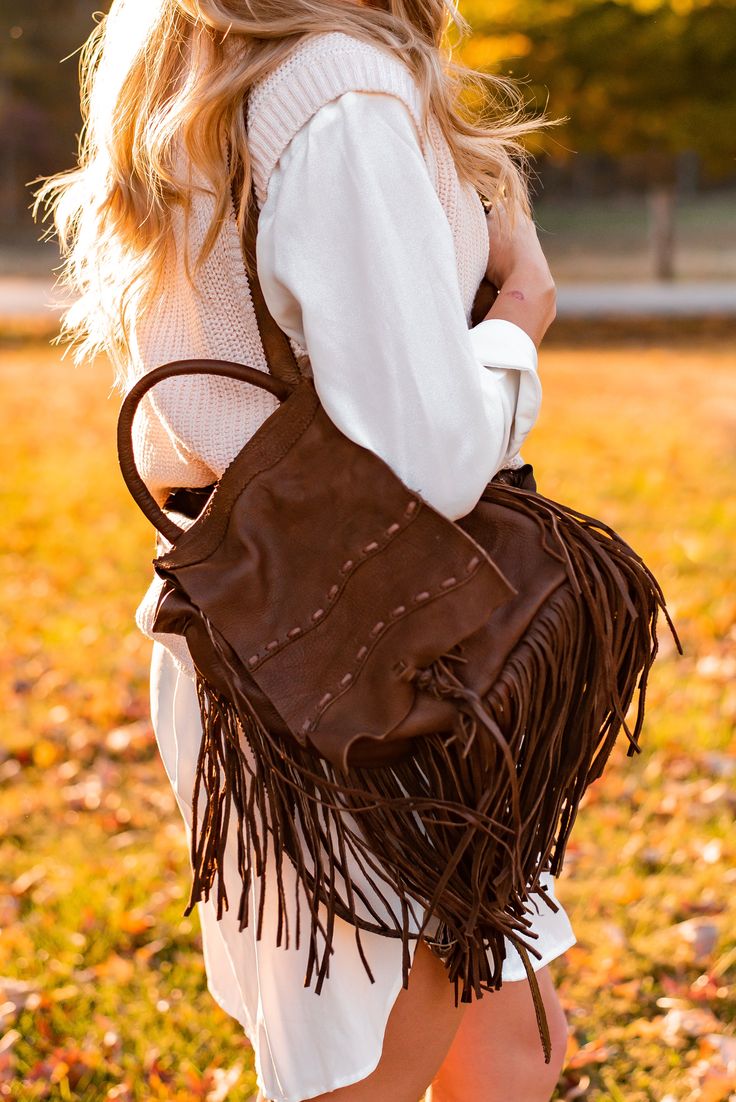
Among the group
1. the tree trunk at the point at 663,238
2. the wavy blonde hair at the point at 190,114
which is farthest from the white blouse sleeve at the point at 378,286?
the tree trunk at the point at 663,238

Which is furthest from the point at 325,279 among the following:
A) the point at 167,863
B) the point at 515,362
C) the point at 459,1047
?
the point at 167,863

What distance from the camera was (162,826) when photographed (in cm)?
373

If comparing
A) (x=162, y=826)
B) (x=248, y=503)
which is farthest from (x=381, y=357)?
(x=162, y=826)

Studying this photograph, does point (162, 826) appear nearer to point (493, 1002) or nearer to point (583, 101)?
point (493, 1002)

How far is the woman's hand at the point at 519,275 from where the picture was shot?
157cm

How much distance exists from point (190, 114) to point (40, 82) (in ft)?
105

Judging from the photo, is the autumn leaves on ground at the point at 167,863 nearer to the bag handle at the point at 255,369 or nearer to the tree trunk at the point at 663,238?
the bag handle at the point at 255,369

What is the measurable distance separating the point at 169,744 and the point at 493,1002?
0.61 metres

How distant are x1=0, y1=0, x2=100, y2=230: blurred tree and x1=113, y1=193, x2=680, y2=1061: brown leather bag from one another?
96.2ft

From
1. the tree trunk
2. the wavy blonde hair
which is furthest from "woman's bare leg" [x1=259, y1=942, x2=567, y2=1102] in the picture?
the tree trunk

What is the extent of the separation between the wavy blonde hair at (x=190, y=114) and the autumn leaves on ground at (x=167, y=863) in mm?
536

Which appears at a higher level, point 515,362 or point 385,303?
point 385,303

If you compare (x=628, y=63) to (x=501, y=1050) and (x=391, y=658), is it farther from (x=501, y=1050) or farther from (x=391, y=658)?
(x=391, y=658)

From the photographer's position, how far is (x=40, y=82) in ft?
99.6
